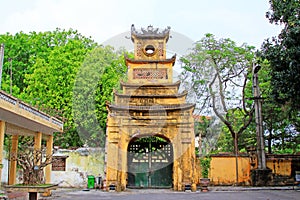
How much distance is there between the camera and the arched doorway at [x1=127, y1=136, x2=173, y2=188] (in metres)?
18.5

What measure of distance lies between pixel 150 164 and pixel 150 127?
8.52 feet

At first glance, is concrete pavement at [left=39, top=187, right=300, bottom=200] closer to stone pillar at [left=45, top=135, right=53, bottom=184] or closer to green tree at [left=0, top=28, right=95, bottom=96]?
stone pillar at [left=45, top=135, right=53, bottom=184]

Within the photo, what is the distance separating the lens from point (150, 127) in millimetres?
17125

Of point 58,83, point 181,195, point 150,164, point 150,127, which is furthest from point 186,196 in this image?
point 58,83

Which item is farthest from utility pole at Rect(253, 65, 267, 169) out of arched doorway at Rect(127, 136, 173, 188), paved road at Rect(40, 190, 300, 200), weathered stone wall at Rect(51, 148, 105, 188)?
weathered stone wall at Rect(51, 148, 105, 188)

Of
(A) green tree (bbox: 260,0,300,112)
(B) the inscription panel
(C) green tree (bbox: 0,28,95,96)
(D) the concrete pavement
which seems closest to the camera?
(A) green tree (bbox: 260,0,300,112)

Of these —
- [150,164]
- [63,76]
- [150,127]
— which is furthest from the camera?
[63,76]

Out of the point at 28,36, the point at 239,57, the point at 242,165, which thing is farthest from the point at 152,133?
the point at 28,36

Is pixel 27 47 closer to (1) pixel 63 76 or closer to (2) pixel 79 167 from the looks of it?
(1) pixel 63 76

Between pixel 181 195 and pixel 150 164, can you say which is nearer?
pixel 181 195

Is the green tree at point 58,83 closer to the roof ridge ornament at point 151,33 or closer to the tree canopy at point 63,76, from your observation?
the tree canopy at point 63,76

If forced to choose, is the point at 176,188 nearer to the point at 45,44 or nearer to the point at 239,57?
the point at 239,57

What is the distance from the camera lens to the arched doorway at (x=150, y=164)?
1852 cm

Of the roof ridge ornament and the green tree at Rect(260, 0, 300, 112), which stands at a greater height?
the roof ridge ornament
